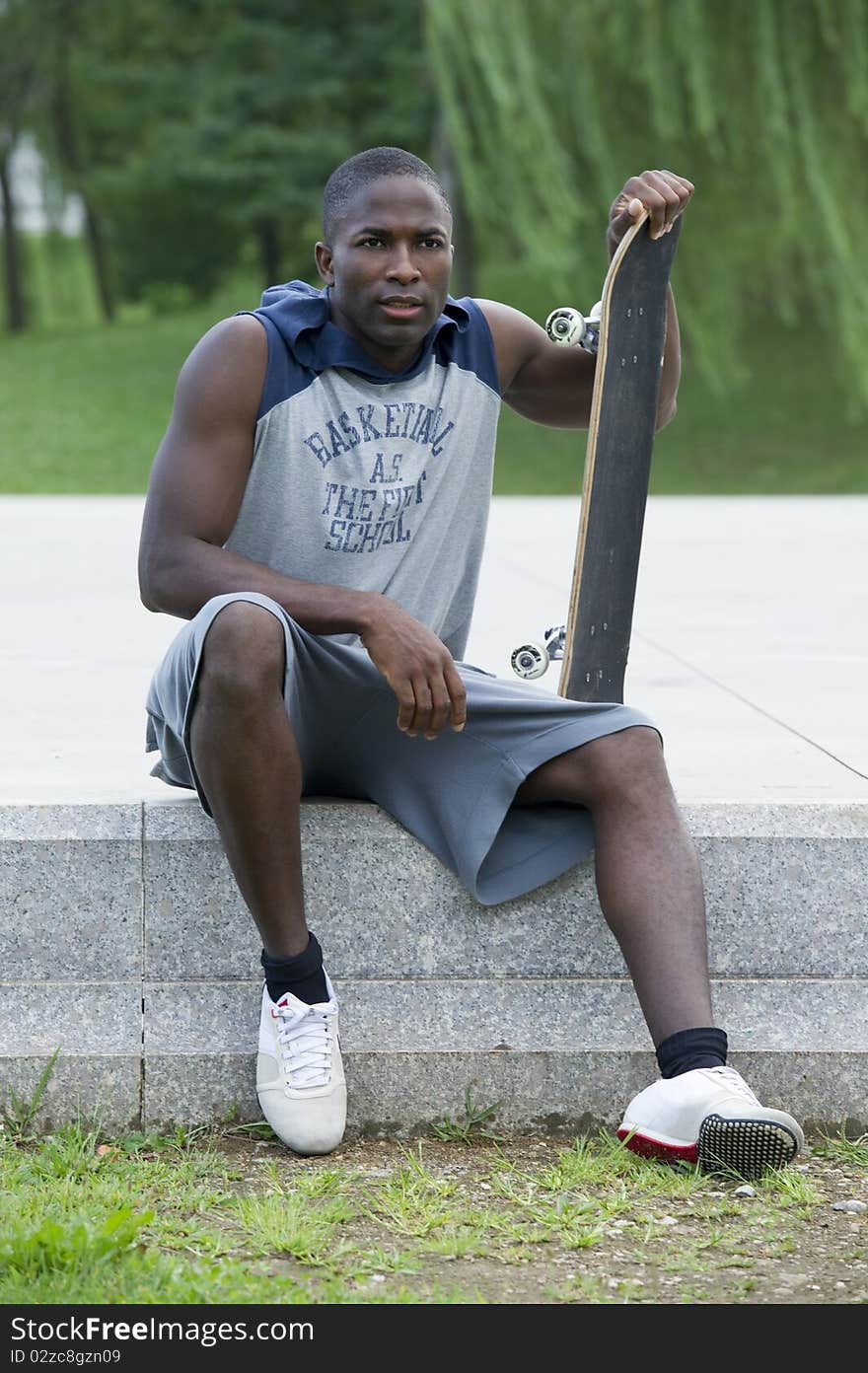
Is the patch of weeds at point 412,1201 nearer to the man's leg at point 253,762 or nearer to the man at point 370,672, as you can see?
the man at point 370,672

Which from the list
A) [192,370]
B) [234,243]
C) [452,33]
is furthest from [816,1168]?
[234,243]

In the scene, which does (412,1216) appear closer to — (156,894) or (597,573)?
(156,894)

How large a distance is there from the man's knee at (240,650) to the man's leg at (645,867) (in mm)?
491

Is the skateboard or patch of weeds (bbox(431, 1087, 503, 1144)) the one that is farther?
the skateboard

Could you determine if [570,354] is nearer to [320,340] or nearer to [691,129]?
[320,340]

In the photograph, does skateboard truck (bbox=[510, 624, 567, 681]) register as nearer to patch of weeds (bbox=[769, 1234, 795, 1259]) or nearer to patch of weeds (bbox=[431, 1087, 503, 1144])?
patch of weeds (bbox=[431, 1087, 503, 1144])

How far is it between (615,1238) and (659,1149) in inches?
10.0

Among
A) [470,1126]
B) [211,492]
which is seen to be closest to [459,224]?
[211,492]

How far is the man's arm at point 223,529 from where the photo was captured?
9.00ft

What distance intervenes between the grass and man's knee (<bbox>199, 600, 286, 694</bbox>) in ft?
2.41

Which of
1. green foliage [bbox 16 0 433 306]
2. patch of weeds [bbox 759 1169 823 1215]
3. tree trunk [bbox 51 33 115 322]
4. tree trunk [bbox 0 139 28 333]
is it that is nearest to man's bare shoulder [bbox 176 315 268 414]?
patch of weeds [bbox 759 1169 823 1215]

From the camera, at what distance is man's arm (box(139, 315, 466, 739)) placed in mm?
2742

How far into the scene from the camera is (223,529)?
2.86 meters

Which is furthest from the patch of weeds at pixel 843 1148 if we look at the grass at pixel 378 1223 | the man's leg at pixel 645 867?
the man's leg at pixel 645 867
